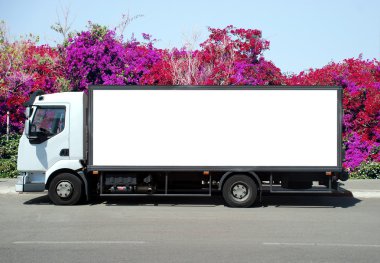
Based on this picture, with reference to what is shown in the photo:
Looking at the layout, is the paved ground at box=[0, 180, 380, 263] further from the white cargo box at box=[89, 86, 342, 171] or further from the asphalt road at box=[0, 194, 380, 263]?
the white cargo box at box=[89, 86, 342, 171]

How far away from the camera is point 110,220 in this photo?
1154 centimetres

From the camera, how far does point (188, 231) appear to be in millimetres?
10102

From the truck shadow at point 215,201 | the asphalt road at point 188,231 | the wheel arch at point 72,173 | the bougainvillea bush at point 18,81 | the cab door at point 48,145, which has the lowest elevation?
the truck shadow at point 215,201

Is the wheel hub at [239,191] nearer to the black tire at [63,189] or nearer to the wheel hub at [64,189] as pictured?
the black tire at [63,189]

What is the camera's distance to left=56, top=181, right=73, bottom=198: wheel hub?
13844 millimetres

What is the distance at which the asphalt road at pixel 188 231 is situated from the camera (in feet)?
26.2

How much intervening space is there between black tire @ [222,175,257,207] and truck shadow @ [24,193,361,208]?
63cm

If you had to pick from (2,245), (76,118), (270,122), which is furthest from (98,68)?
(2,245)

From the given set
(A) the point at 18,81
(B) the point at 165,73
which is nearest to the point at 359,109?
(B) the point at 165,73

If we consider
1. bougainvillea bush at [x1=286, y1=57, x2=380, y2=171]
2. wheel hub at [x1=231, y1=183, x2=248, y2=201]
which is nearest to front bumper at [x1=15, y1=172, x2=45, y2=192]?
wheel hub at [x1=231, y1=183, x2=248, y2=201]

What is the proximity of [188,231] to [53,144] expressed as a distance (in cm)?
523

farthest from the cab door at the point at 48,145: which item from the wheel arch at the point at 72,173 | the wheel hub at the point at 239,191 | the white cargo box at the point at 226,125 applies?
the wheel hub at the point at 239,191

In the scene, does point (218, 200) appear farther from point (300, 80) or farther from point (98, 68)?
point (300, 80)

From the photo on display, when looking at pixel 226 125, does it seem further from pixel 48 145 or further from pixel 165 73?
pixel 165 73
